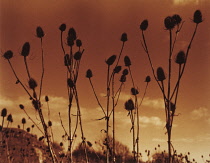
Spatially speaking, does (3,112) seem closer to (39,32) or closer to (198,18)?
(39,32)

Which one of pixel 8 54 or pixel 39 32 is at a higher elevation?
pixel 39 32

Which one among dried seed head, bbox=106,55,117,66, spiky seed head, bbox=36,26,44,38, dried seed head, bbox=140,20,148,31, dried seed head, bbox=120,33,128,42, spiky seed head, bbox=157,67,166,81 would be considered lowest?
spiky seed head, bbox=157,67,166,81

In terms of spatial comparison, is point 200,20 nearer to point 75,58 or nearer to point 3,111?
point 75,58

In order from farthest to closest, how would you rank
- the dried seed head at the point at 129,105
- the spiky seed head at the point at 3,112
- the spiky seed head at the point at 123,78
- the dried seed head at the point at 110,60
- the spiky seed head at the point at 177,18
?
the spiky seed head at the point at 3,112, the spiky seed head at the point at 123,78, the dried seed head at the point at 129,105, the dried seed head at the point at 110,60, the spiky seed head at the point at 177,18

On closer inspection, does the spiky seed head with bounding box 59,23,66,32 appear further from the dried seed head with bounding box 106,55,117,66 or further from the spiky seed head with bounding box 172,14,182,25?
the spiky seed head with bounding box 172,14,182,25

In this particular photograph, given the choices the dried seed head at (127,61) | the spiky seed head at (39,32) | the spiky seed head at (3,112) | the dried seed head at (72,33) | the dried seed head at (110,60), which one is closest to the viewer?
the spiky seed head at (39,32)

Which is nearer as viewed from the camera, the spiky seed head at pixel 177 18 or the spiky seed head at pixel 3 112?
the spiky seed head at pixel 177 18

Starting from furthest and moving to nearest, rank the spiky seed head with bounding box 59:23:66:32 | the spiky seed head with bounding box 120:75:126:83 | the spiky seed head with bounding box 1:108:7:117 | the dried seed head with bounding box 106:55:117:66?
the spiky seed head with bounding box 1:108:7:117 → the spiky seed head with bounding box 120:75:126:83 → the dried seed head with bounding box 106:55:117:66 → the spiky seed head with bounding box 59:23:66:32

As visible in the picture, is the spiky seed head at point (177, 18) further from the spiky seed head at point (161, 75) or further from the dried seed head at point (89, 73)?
the dried seed head at point (89, 73)

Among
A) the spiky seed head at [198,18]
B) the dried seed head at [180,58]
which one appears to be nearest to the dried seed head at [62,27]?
the dried seed head at [180,58]

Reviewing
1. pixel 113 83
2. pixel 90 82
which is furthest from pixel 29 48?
pixel 113 83

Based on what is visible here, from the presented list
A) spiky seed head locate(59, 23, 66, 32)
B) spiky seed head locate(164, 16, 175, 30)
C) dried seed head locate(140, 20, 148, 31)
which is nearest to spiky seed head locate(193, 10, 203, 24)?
spiky seed head locate(164, 16, 175, 30)

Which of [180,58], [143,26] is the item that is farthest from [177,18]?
[143,26]

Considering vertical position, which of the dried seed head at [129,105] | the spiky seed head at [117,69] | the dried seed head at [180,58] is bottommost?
the dried seed head at [129,105]
